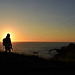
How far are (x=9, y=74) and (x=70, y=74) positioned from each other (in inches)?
159

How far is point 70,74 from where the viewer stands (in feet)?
26.8

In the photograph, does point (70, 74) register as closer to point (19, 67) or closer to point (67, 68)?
point (67, 68)

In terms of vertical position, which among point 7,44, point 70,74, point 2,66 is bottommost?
→ point 70,74

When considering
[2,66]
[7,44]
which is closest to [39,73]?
[2,66]

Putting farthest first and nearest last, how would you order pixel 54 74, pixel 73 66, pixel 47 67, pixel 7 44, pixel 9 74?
1. pixel 7 44
2. pixel 73 66
3. pixel 47 67
4. pixel 54 74
5. pixel 9 74

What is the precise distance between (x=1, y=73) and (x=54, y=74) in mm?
3425

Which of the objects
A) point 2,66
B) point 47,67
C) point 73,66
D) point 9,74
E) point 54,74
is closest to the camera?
point 9,74

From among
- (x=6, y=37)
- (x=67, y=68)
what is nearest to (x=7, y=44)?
(x=6, y=37)

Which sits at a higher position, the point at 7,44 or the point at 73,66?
the point at 7,44

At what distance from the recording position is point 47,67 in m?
9.31

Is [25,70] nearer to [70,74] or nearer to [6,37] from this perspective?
[70,74]

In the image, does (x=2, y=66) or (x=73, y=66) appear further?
(x=73, y=66)

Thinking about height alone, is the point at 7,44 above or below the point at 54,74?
above

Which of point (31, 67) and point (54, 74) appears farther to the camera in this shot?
point (31, 67)
